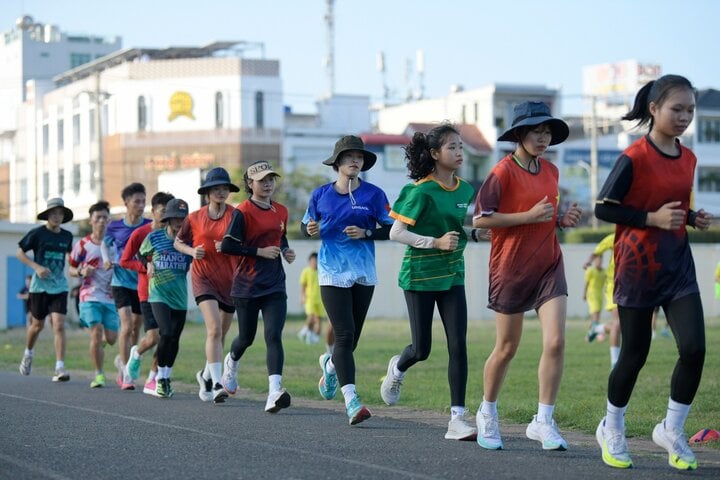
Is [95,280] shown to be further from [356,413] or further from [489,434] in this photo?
[489,434]

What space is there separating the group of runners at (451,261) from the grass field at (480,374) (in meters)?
1.56

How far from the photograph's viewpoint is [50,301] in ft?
54.0

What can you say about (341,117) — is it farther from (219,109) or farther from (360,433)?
(360,433)

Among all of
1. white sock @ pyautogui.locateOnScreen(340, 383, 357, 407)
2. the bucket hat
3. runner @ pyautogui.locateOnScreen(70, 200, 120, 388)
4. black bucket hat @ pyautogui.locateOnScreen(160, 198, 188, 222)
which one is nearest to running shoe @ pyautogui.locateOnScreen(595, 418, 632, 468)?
white sock @ pyautogui.locateOnScreen(340, 383, 357, 407)

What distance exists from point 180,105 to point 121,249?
7540 centimetres

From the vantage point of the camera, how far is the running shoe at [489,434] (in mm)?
8672

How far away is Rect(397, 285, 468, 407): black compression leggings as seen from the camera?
930 cm

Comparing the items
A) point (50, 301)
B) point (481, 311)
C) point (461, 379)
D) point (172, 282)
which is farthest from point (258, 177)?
point (481, 311)

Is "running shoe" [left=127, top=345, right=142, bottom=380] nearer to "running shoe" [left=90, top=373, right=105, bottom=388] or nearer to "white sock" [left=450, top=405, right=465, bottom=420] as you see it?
"running shoe" [left=90, top=373, right=105, bottom=388]

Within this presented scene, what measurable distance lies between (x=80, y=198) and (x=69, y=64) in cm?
2029

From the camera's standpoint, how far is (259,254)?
37.8 ft

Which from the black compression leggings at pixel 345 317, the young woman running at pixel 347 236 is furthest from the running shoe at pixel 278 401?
the black compression leggings at pixel 345 317

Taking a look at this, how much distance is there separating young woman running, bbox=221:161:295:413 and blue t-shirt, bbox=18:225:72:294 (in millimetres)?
4998

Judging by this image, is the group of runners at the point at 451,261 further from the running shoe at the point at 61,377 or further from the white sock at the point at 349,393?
the running shoe at the point at 61,377
